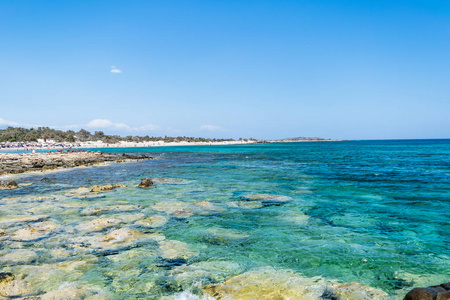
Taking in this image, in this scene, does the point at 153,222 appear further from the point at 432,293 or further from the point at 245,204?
the point at 432,293

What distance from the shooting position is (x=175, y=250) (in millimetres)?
8781

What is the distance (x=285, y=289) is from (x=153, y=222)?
709cm

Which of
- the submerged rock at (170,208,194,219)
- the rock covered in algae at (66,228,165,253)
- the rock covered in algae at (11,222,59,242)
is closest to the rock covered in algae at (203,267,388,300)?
the rock covered in algae at (66,228,165,253)

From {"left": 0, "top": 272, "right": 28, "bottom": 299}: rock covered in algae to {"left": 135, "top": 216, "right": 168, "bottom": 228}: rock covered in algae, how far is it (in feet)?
16.4

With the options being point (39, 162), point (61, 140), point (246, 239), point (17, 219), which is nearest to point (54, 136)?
point (61, 140)

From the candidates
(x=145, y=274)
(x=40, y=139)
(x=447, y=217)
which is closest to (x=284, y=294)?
(x=145, y=274)

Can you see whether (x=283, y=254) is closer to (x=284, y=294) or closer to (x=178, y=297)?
(x=284, y=294)

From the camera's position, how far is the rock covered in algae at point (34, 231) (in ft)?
31.7

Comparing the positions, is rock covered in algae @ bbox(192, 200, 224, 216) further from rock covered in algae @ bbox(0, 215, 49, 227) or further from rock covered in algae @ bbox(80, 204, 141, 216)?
rock covered in algae @ bbox(0, 215, 49, 227)

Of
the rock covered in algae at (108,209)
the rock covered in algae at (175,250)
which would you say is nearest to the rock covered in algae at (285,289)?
the rock covered in algae at (175,250)

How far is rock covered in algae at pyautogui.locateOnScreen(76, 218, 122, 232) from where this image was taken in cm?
1074

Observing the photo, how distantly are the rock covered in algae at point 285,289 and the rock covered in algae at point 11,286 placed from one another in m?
4.26

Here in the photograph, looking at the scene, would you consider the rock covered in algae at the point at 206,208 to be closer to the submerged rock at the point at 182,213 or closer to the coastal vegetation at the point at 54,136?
the submerged rock at the point at 182,213

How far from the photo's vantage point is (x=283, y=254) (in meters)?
8.45
